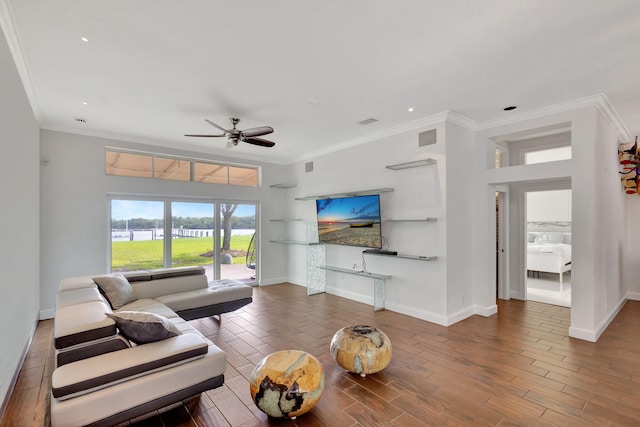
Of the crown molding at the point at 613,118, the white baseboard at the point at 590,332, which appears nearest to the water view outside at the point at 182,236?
the white baseboard at the point at 590,332

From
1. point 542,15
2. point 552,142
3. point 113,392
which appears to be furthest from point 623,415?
point 552,142

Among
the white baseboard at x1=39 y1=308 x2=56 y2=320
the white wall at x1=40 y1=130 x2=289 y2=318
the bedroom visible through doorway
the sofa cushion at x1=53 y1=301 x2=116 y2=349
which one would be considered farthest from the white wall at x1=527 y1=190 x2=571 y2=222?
the white baseboard at x1=39 y1=308 x2=56 y2=320

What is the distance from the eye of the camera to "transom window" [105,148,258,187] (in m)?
5.41

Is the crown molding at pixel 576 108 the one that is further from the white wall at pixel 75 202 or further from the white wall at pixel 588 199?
the white wall at pixel 75 202

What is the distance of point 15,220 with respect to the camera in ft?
9.30

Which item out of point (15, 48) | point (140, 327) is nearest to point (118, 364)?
point (140, 327)

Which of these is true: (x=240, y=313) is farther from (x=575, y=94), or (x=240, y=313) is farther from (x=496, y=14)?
(x=575, y=94)

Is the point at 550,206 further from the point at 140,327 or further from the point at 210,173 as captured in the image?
the point at 140,327

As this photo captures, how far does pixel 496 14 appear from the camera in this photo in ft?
7.30

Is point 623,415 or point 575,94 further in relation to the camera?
point 575,94

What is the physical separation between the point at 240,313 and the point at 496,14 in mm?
4797

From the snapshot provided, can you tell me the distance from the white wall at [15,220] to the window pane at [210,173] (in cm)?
269

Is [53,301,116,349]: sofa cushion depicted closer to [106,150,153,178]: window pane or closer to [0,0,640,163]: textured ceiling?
[0,0,640,163]: textured ceiling

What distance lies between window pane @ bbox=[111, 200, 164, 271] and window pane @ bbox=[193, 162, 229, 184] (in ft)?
3.06
